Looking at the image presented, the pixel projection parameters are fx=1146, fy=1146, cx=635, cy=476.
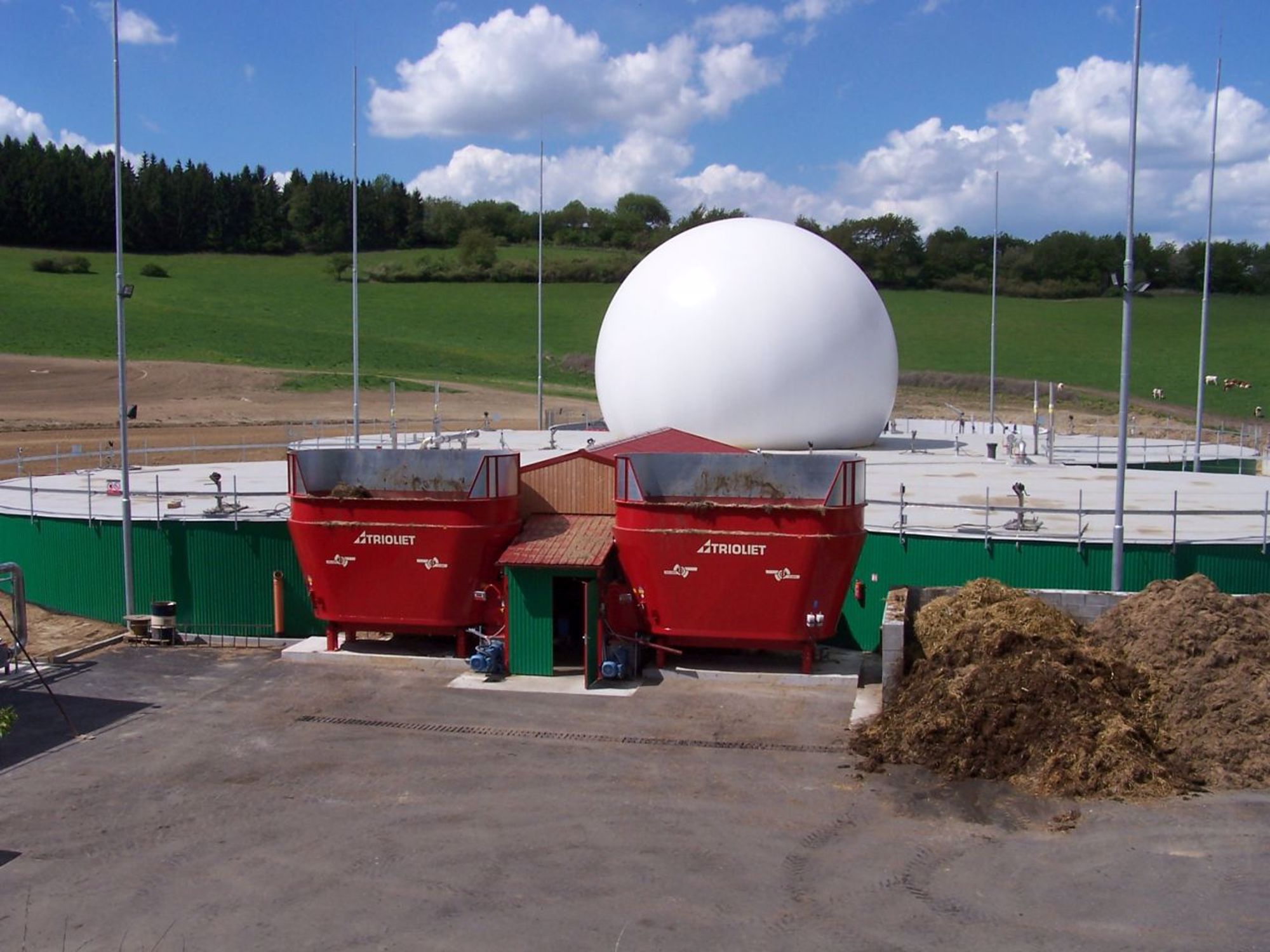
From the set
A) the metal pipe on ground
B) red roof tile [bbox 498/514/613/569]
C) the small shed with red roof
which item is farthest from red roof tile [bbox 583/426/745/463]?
the metal pipe on ground

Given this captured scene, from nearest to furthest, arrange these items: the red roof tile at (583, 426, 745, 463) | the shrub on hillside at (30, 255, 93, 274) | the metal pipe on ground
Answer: the metal pipe on ground → the red roof tile at (583, 426, 745, 463) → the shrub on hillside at (30, 255, 93, 274)

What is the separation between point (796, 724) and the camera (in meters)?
12.8

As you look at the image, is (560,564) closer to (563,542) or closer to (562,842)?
(563,542)

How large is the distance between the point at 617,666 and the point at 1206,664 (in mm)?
6597

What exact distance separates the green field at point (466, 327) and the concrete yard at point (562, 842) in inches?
1929

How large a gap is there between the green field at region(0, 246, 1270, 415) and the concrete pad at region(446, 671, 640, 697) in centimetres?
4674

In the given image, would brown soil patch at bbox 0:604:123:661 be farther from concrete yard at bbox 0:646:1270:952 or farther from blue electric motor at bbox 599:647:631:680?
blue electric motor at bbox 599:647:631:680

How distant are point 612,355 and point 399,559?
45.6 feet

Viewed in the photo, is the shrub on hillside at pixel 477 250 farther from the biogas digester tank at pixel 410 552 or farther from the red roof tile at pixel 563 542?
the biogas digester tank at pixel 410 552

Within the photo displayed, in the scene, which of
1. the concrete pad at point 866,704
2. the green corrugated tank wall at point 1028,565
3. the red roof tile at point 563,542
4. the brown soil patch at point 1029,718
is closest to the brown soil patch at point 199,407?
the red roof tile at point 563,542

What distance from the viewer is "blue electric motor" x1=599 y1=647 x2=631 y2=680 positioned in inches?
561

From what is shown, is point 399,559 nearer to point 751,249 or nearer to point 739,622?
point 739,622

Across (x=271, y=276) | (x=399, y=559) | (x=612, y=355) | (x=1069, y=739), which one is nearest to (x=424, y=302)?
(x=271, y=276)

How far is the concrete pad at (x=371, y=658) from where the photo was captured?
15.4m
